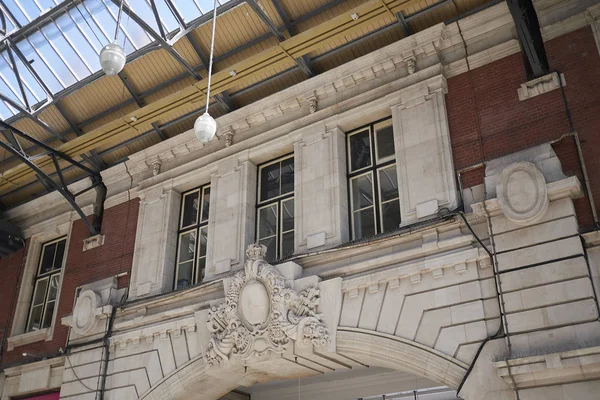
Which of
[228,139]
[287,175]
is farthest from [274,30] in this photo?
[287,175]

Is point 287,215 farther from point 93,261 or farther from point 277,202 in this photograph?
point 93,261

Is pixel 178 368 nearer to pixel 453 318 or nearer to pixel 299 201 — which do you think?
pixel 299 201

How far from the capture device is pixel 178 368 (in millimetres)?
13750

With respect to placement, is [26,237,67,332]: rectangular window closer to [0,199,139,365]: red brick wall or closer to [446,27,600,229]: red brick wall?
[0,199,139,365]: red brick wall

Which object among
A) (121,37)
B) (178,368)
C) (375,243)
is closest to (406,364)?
(375,243)

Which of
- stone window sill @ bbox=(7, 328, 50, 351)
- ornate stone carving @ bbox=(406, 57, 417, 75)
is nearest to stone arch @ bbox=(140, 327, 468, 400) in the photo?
stone window sill @ bbox=(7, 328, 50, 351)

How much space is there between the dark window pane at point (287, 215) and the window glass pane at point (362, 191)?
1703mm

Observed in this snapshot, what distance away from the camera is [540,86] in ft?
37.8

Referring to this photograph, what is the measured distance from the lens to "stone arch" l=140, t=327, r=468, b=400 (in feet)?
34.6

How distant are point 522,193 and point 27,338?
13.9 meters

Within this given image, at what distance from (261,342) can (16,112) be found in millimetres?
10691

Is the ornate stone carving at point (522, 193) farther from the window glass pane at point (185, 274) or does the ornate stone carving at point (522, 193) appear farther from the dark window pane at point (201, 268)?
the window glass pane at point (185, 274)

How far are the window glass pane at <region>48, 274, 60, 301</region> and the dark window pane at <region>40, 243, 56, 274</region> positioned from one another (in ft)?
1.57

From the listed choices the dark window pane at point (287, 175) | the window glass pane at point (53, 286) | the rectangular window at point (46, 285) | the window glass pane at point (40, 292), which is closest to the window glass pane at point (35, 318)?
the rectangular window at point (46, 285)
